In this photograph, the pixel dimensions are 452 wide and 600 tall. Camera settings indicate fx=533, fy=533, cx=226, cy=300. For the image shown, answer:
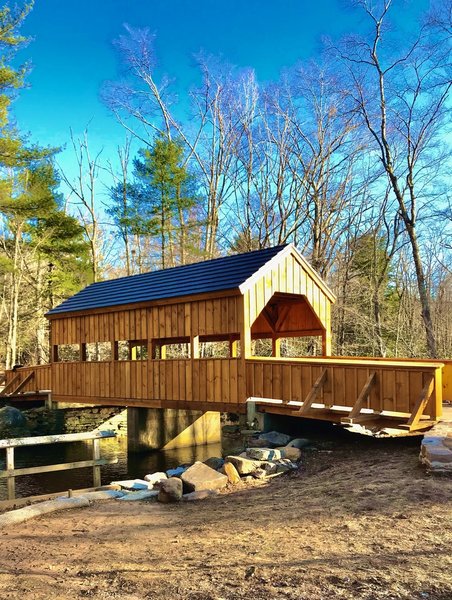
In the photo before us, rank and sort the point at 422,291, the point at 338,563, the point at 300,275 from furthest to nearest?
1. the point at 422,291
2. the point at 300,275
3. the point at 338,563

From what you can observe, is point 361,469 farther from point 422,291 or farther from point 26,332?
point 26,332

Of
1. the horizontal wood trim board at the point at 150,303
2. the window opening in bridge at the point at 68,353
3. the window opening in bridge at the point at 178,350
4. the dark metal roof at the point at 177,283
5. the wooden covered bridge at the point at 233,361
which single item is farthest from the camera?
the window opening in bridge at the point at 68,353

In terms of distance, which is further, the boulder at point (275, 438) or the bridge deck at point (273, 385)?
the boulder at point (275, 438)

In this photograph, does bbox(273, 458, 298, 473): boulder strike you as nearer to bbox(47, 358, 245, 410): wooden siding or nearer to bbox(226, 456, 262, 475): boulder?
bbox(226, 456, 262, 475): boulder

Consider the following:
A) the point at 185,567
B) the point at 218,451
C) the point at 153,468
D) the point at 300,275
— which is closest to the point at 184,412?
the point at 218,451

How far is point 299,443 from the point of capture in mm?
10367

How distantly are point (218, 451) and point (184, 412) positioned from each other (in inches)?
77.6

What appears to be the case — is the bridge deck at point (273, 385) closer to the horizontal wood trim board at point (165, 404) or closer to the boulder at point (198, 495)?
the horizontal wood trim board at point (165, 404)

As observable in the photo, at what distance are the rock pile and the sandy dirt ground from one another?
0.33 metres

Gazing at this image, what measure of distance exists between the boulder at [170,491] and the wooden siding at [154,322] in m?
5.46

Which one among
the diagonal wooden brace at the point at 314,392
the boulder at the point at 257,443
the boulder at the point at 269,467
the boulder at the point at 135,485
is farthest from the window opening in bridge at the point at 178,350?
the boulder at the point at 269,467

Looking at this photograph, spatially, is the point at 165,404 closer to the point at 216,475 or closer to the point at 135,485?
the point at 135,485

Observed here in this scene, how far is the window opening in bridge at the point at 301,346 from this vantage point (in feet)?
84.2

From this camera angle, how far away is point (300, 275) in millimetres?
14148
